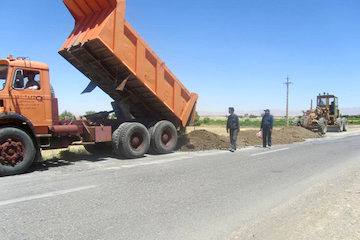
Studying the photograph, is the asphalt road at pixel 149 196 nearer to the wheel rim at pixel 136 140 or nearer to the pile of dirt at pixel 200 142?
the wheel rim at pixel 136 140

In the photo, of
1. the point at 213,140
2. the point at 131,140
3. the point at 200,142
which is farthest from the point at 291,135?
the point at 131,140

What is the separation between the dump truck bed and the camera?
13914 mm

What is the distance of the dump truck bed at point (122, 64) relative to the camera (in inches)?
548

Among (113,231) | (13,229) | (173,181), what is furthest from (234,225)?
(173,181)

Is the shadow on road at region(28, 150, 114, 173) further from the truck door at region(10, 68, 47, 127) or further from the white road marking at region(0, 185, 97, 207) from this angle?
the white road marking at region(0, 185, 97, 207)

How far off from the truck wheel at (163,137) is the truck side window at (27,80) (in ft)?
15.7

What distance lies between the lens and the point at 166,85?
16.1 metres

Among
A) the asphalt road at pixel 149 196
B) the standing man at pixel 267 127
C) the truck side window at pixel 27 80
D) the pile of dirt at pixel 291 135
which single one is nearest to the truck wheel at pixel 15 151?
the asphalt road at pixel 149 196

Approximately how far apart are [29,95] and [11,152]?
5.43 ft

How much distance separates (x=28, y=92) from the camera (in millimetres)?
12266

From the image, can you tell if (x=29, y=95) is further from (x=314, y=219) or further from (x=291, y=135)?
(x=291, y=135)

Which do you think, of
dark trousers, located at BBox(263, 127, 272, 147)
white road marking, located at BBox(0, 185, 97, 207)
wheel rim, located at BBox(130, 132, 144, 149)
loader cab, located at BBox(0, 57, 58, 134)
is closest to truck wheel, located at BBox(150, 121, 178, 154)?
wheel rim, located at BBox(130, 132, 144, 149)

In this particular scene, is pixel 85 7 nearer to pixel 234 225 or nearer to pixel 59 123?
pixel 59 123

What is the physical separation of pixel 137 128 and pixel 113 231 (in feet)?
30.4
